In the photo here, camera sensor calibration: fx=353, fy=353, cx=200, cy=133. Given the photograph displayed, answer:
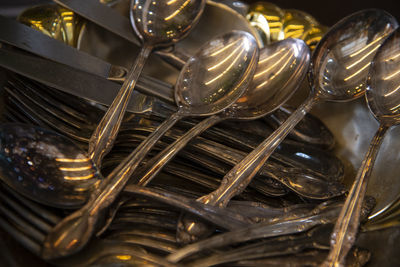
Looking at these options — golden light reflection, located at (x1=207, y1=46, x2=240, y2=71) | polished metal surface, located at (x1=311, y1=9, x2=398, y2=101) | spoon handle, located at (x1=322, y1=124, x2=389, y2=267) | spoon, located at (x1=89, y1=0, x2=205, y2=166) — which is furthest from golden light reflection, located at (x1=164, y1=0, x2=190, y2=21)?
spoon handle, located at (x1=322, y1=124, x2=389, y2=267)

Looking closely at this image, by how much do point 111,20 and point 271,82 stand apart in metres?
0.27

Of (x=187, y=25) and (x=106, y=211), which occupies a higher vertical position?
(x=187, y=25)

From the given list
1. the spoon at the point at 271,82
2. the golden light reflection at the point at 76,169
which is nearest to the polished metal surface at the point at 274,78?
the spoon at the point at 271,82

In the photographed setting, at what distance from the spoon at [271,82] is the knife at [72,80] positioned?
0.26 ft

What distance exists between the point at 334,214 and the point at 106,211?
0.24 meters

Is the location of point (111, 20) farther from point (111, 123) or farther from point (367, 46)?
point (367, 46)

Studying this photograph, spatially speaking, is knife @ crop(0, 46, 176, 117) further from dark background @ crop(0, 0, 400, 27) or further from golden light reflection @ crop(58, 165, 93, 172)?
dark background @ crop(0, 0, 400, 27)

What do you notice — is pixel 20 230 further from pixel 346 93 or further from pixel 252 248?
pixel 346 93

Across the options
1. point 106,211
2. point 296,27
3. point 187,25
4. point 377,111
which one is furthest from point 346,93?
point 106,211

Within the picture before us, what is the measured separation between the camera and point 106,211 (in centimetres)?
36

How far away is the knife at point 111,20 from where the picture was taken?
0.55m

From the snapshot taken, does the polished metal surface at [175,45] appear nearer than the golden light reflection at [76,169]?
No

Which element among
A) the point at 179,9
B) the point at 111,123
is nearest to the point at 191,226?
the point at 111,123

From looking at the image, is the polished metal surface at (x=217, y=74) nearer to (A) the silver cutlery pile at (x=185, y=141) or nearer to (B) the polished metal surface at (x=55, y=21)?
(A) the silver cutlery pile at (x=185, y=141)
